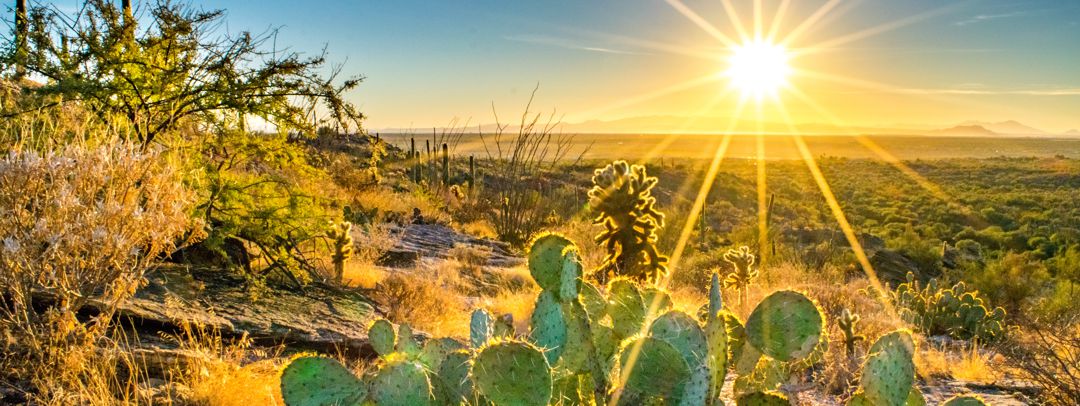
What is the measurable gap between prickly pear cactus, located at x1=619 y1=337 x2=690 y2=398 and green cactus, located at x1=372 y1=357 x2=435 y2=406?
63 centimetres

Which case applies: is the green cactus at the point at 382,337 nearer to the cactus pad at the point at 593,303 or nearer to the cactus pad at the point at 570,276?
the cactus pad at the point at 593,303

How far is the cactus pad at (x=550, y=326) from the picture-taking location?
2348mm

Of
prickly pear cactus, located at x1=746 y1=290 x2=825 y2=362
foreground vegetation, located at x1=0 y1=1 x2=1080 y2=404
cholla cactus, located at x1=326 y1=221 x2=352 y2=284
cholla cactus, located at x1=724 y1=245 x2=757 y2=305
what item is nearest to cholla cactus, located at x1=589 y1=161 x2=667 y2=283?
foreground vegetation, located at x1=0 y1=1 x2=1080 y2=404

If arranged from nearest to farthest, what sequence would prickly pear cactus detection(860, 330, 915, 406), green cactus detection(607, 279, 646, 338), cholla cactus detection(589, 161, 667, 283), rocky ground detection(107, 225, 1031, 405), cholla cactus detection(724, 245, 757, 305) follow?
prickly pear cactus detection(860, 330, 915, 406), green cactus detection(607, 279, 646, 338), rocky ground detection(107, 225, 1031, 405), cholla cactus detection(589, 161, 667, 283), cholla cactus detection(724, 245, 757, 305)

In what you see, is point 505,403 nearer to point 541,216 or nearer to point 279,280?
point 279,280

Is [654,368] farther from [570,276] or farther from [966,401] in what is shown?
[966,401]

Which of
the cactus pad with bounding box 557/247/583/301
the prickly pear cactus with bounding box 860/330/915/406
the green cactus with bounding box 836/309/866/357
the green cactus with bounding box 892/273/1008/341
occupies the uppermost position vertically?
the cactus pad with bounding box 557/247/583/301

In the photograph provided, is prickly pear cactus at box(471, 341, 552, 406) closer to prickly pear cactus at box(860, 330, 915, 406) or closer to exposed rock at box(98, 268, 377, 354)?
prickly pear cactus at box(860, 330, 915, 406)

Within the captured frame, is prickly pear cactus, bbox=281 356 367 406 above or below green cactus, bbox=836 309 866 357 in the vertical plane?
above

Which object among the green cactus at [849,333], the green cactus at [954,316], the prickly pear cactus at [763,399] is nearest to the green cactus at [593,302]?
Answer: the prickly pear cactus at [763,399]

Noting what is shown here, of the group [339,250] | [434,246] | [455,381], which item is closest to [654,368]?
[455,381]

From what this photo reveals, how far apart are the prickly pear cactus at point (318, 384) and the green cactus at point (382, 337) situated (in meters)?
0.40

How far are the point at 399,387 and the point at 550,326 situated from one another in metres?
0.51

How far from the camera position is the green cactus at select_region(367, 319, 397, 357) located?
2.87 m
